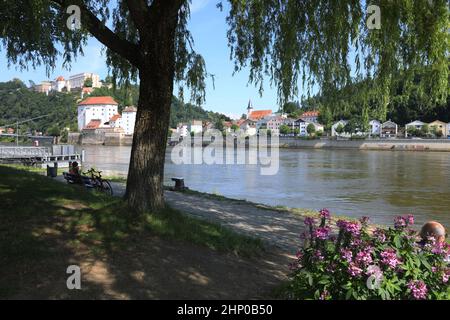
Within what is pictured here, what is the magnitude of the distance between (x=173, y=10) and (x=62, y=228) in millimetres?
3560

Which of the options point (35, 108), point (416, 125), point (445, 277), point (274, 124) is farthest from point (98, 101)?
point (445, 277)

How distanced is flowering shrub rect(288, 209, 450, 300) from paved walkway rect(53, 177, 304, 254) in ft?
10.7

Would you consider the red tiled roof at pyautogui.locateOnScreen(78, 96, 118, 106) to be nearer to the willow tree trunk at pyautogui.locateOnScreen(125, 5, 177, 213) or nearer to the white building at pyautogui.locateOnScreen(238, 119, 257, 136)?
the white building at pyautogui.locateOnScreen(238, 119, 257, 136)

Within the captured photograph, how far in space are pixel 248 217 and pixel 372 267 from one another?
765cm

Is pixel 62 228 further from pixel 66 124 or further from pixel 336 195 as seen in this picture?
pixel 66 124

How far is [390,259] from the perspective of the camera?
12.8 ft

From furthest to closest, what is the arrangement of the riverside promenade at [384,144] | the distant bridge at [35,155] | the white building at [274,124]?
the white building at [274,124] < the riverside promenade at [384,144] < the distant bridge at [35,155]

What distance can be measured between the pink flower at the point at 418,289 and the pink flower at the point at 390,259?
0.63 ft

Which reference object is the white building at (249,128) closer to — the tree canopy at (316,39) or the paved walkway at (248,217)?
the paved walkway at (248,217)

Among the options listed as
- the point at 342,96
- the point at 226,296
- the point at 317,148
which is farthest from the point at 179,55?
the point at 317,148

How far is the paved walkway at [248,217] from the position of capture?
896cm

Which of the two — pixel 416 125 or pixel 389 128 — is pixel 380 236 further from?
pixel 389 128

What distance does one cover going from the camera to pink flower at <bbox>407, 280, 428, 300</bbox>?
3775 millimetres

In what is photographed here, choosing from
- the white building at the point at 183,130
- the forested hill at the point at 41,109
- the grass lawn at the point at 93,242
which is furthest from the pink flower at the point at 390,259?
the white building at the point at 183,130
